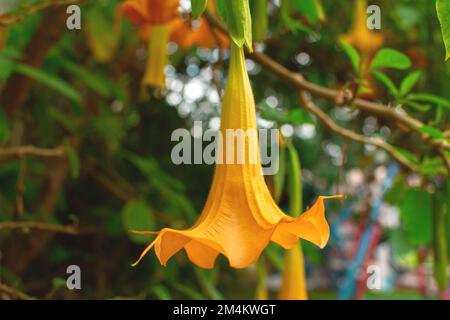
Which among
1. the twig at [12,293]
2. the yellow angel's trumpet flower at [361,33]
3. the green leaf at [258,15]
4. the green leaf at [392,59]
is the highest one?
the yellow angel's trumpet flower at [361,33]

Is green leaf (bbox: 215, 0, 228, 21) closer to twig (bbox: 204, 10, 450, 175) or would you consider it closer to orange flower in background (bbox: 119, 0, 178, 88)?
twig (bbox: 204, 10, 450, 175)

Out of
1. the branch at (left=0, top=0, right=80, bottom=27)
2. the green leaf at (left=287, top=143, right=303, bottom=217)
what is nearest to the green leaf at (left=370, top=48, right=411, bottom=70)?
the green leaf at (left=287, top=143, right=303, bottom=217)

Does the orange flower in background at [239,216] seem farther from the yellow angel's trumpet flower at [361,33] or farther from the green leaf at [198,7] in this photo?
the yellow angel's trumpet flower at [361,33]

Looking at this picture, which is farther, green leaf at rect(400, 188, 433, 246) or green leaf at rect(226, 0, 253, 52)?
green leaf at rect(400, 188, 433, 246)

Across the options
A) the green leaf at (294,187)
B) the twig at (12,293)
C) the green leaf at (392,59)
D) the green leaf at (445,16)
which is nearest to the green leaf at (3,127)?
the twig at (12,293)

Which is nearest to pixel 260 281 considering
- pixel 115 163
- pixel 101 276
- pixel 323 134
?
pixel 101 276
